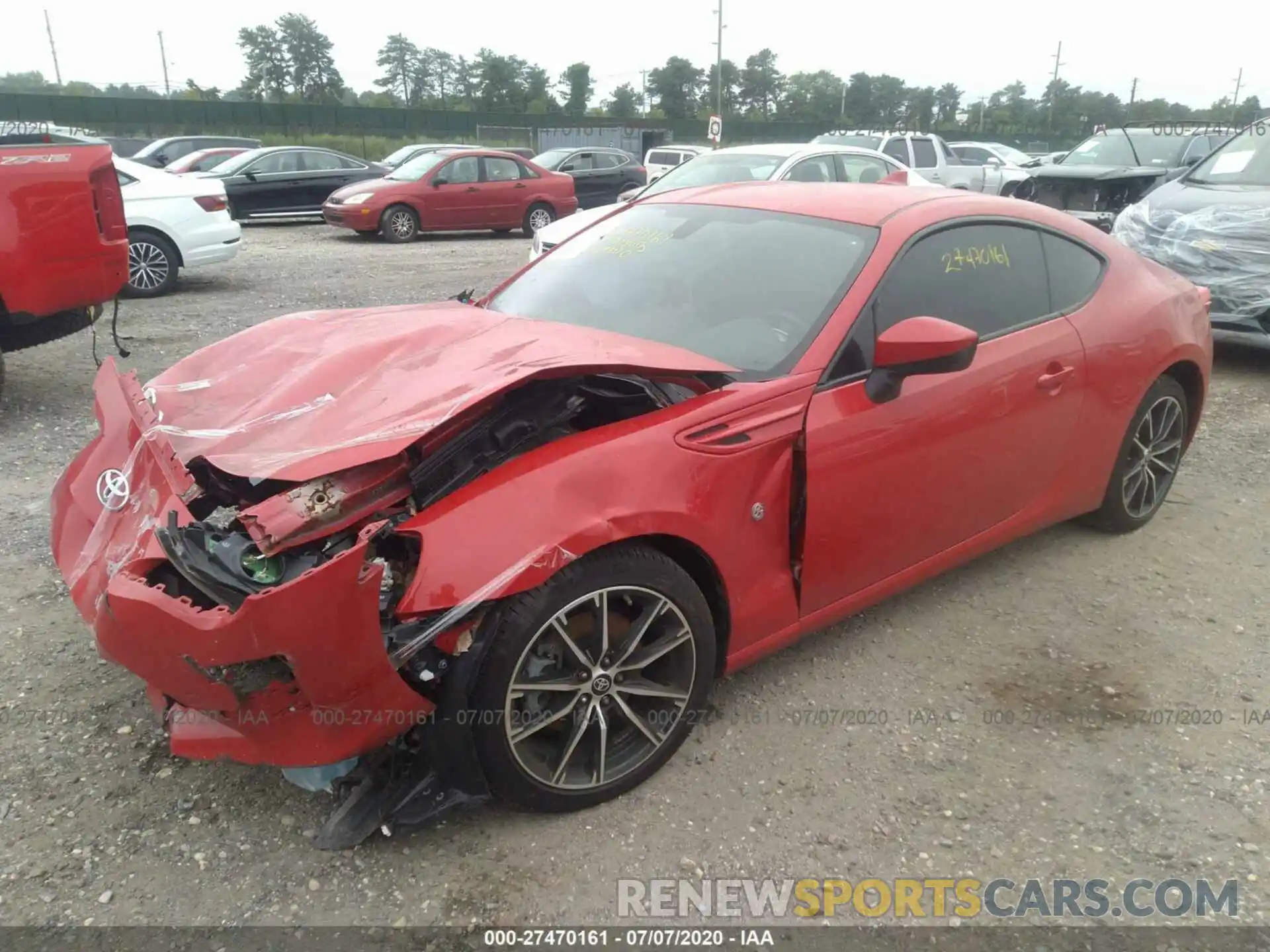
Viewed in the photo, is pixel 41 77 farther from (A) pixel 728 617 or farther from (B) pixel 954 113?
(A) pixel 728 617

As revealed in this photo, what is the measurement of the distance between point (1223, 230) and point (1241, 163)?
4.31 ft

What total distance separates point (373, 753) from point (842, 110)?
75.7 meters

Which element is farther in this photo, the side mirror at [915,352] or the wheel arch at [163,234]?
the wheel arch at [163,234]

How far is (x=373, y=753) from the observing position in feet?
7.66

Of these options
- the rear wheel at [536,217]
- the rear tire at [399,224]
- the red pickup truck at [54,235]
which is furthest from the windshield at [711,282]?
the rear wheel at [536,217]

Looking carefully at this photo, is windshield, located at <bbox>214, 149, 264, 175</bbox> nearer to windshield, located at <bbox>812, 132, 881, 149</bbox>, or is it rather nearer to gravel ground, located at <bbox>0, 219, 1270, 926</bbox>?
windshield, located at <bbox>812, 132, 881, 149</bbox>

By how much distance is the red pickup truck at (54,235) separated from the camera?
5086 millimetres

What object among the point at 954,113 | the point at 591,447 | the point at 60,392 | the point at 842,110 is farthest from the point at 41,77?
the point at 591,447

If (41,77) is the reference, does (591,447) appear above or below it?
below

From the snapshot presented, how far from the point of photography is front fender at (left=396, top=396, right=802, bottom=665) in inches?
85.0

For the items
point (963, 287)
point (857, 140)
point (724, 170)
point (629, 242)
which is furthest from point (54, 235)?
point (857, 140)

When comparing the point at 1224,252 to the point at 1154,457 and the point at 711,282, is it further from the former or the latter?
the point at 711,282

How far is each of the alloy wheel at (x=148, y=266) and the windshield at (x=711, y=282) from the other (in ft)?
23.5

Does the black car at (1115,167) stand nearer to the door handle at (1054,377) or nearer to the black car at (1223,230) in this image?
the black car at (1223,230)
